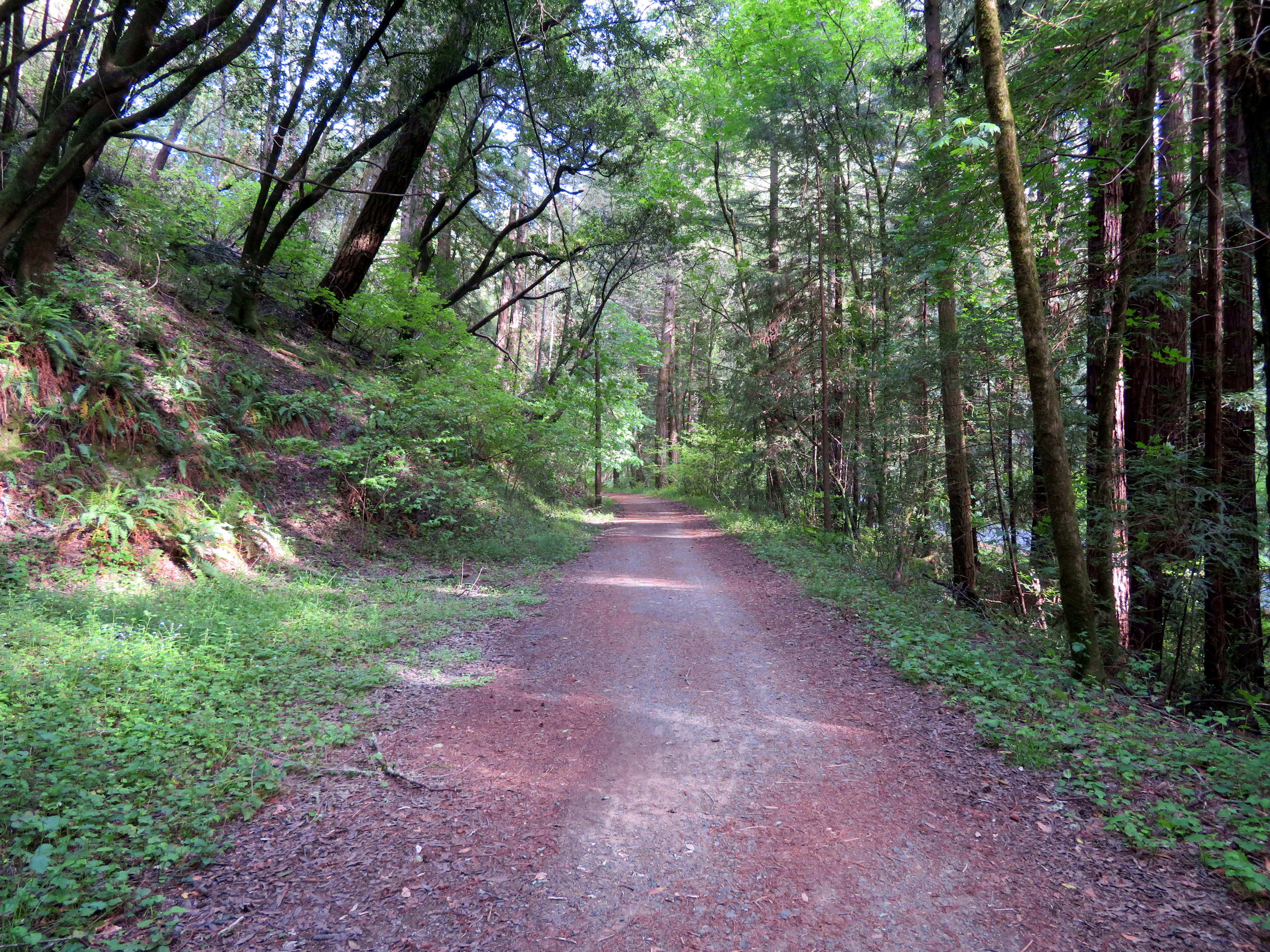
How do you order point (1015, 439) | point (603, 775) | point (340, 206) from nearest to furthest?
point (603, 775), point (1015, 439), point (340, 206)

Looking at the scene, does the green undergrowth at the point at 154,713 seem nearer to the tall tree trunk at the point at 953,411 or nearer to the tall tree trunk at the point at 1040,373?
the tall tree trunk at the point at 1040,373

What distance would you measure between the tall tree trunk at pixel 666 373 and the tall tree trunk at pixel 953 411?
1343cm

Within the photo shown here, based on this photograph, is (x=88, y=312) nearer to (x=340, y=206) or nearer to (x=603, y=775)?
(x=603, y=775)

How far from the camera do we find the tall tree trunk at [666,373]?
27.7m

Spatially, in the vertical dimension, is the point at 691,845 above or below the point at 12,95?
below

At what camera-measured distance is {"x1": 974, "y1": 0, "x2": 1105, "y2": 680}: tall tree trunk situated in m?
4.97

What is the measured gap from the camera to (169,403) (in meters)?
7.86

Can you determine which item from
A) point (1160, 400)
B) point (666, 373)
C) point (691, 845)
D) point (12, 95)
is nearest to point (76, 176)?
point (12, 95)

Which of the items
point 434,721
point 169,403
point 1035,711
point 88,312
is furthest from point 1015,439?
point 88,312

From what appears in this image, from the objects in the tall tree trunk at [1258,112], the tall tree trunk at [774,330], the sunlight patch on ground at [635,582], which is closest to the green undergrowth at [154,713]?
the sunlight patch on ground at [635,582]

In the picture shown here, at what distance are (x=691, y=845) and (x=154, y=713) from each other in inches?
134

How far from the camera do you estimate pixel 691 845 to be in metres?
3.02

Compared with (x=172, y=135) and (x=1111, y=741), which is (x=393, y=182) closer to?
(x=172, y=135)

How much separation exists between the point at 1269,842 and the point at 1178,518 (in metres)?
3.95
